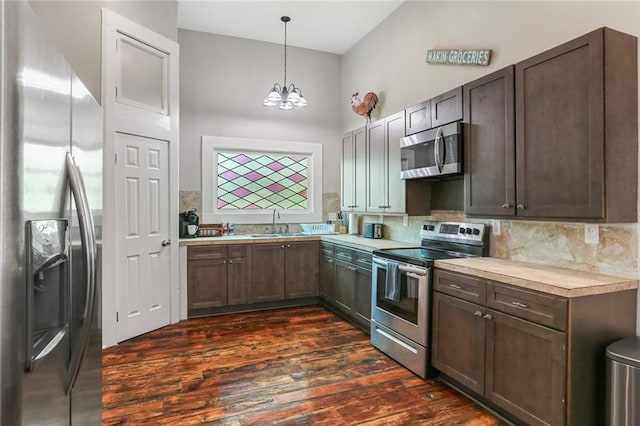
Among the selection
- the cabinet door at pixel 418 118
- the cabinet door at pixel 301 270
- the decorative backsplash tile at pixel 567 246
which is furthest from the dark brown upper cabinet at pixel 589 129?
the cabinet door at pixel 301 270

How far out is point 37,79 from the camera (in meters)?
0.93

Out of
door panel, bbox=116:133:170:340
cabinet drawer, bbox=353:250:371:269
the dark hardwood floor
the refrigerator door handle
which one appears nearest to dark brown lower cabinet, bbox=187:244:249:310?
door panel, bbox=116:133:170:340

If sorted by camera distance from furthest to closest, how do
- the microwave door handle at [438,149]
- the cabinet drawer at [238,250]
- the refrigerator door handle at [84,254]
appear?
the cabinet drawer at [238,250]
the microwave door handle at [438,149]
the refrigerator door handle at [84,254]

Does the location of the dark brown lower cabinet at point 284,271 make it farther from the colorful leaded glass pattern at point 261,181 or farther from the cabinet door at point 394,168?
the cabinet door at point 394,168

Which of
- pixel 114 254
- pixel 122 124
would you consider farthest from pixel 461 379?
pixel 122 124

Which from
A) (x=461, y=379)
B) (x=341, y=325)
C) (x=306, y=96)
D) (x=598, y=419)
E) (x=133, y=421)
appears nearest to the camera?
(x=598, y=419)

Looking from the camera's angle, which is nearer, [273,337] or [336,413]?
[336,413]

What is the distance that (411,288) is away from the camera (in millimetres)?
2926

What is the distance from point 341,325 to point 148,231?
2.28 m

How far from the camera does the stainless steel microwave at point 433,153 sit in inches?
114

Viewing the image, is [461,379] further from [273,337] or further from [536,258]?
[273,337]

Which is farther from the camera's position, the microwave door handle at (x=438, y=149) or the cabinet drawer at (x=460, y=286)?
the microwave door handle at (x=438, y=149)

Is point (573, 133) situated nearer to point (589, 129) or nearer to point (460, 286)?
point (589, 129)

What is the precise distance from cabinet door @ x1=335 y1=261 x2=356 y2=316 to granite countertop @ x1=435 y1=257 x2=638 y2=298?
4.75ft
